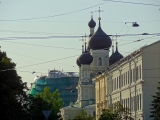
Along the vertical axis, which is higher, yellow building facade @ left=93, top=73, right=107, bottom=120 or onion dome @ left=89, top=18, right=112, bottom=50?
onion dome @ left=89, top=18, right=112, bottom=50

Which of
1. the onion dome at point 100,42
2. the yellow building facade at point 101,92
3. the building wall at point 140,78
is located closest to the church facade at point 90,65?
the onion dome at point 100,42

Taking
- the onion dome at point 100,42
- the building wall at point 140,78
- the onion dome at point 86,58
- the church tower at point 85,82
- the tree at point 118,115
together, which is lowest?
the tree at point 118,115

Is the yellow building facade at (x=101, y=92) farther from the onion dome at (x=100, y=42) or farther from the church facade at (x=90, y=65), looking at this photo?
the onion dome at (x=100, y=42)

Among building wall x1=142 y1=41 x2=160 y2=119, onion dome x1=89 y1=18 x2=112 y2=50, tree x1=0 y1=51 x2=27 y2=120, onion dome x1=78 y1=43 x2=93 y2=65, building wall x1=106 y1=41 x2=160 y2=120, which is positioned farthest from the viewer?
onion dome x1=78 y1=43 x2=93 y2=65

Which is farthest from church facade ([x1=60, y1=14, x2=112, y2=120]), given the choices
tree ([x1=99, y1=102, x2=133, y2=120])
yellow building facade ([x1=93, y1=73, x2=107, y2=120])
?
tree ([x1=99, y1=102, x2=133, y2=120])

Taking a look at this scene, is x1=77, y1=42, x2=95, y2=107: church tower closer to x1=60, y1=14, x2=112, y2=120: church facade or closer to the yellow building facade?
x1=60, y1=14, x2=112, y2=120: church facade

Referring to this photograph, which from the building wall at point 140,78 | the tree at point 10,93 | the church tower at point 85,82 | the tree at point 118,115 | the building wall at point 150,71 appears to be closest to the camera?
the tree at point 10,93

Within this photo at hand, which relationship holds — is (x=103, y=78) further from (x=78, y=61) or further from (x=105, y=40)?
(x=78, y=61)

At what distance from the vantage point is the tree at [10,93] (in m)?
61.4

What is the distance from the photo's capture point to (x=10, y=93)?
6234cm

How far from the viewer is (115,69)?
3499 inches

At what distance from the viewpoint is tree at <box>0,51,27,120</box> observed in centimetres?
6143

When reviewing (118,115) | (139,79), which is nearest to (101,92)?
(139,79)

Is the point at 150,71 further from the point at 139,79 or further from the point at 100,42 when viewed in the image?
the point at 100,42
